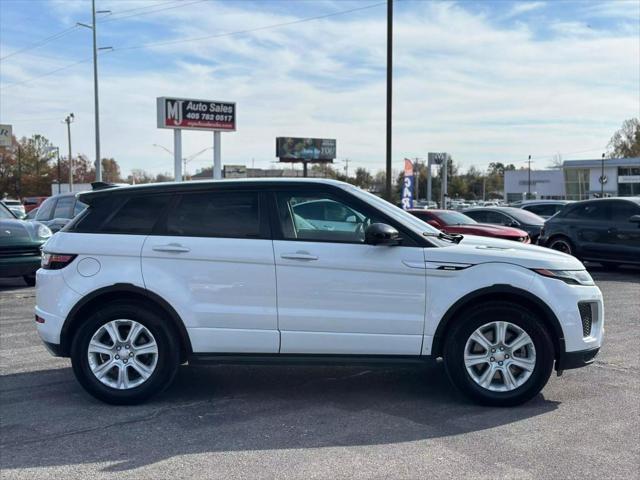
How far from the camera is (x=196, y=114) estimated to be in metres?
35.2

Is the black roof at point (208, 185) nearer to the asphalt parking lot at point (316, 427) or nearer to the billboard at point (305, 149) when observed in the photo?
the asphalt parking lot at point (316, 427)

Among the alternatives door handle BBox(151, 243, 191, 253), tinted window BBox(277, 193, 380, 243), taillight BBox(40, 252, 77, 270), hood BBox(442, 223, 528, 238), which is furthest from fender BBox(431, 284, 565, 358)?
hood BBox(442, 223, 528, 238)

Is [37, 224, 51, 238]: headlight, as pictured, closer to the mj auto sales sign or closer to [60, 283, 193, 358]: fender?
[60, 283, 193, 358]: fender

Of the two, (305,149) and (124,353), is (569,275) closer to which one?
→ (124,353)

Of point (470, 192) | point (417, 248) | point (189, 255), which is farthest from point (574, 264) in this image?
point (470, 192)

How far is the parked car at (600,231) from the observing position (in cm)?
1348

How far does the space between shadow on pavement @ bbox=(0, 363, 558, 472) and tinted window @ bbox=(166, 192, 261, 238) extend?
4.58 feet

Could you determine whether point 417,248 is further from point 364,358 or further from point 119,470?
point 119,470

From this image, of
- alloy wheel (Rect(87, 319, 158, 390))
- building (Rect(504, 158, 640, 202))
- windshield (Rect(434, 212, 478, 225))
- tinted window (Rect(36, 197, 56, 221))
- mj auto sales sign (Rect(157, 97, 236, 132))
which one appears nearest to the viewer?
alloy wheel (Rect(87, 319, 158, 390))

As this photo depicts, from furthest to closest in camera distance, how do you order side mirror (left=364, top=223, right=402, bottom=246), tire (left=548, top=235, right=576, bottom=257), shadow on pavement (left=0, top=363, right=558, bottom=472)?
tire (left=548, top=235, right=576, bottom=257)
side mirror (left=364, top=223, right=402, bottom=246)
shadow on pavement (left=0, top=363, right=558, bottom=472)

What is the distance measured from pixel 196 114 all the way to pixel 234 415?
105 ft

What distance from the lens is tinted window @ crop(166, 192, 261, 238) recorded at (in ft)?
17.1

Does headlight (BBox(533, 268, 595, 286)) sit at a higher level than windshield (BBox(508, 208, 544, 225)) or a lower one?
lower

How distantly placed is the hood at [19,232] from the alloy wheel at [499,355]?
28.5ft
